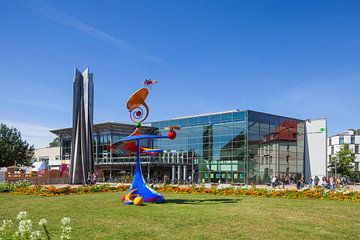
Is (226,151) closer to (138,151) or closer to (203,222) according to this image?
(138,151)

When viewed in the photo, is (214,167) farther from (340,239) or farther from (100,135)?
(340,239)

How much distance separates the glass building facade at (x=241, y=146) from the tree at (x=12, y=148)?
23.3 metres

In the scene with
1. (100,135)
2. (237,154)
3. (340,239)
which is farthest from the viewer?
(100,135)

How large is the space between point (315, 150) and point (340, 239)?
43.7 m

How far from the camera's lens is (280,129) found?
158 ft

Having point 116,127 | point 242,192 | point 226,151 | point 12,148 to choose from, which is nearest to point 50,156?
point 12,148

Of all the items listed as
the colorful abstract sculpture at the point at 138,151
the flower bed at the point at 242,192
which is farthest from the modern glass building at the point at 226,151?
the colorful abstract sculpture at the point at 138,151

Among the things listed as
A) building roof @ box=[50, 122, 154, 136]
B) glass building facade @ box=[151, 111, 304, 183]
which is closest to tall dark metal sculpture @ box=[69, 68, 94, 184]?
glass building facade @ box=[151, 111, 304, 183]

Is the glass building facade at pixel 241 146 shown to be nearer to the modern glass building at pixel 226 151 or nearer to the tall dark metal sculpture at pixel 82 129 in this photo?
the modern glass building at pixel 226 151

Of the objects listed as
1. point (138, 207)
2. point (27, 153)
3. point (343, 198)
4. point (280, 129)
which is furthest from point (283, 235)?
point (27, 153)

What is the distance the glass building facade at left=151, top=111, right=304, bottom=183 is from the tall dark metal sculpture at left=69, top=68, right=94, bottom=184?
13353 millimetres

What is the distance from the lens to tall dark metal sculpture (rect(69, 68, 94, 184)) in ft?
111

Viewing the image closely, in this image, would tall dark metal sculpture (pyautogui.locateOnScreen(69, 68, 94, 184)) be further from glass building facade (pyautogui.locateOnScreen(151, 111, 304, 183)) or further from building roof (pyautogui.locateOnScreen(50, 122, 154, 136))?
building roof (pyautogui.locateOnScreen(50, 122, 154, 136))

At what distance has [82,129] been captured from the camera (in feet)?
112
